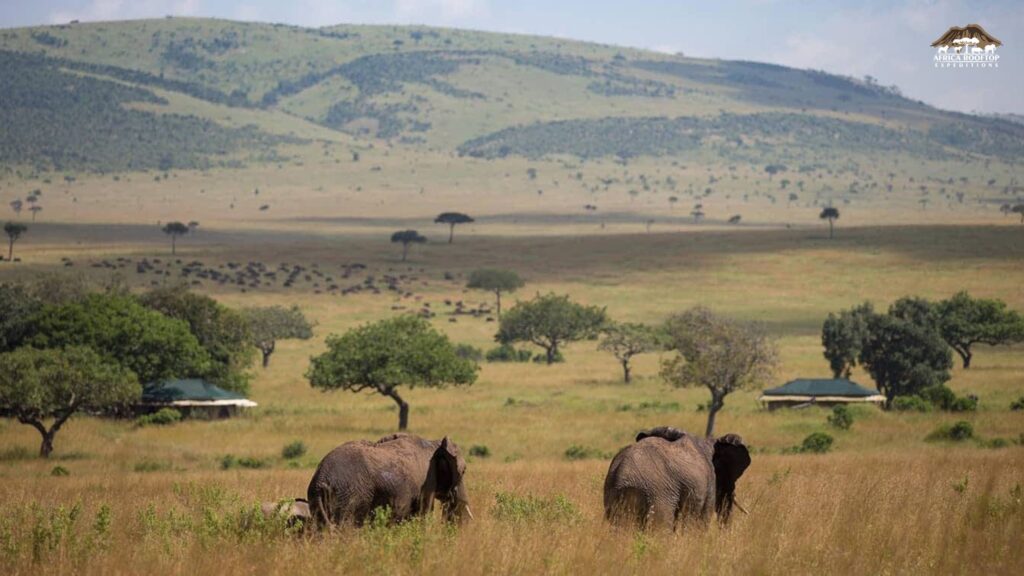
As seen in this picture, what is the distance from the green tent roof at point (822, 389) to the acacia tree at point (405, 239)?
347 feet

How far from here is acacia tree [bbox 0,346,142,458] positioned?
154 ft

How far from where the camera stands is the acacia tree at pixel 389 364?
58.8m

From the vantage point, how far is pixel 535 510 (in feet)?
53.7

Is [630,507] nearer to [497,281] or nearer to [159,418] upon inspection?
[159,418]

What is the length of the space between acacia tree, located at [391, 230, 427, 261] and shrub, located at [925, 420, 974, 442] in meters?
124

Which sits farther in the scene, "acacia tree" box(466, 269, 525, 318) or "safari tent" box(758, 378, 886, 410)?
"acacia tree" box(466, 269, 525, 318)

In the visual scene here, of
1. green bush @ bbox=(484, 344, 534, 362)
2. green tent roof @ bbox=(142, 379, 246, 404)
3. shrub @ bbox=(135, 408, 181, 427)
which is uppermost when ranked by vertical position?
green tent roof @ bbox=(142, 379, 246, 404)

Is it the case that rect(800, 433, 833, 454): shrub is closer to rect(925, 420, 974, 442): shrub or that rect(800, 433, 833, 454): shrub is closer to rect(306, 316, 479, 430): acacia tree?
rect(925, 420, 974, 442): shrub

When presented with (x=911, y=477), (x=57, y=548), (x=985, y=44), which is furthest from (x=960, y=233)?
(x=57, y=548)

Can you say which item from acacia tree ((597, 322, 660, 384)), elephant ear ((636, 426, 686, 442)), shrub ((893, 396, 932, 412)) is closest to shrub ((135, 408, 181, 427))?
acacia tree ((597, 322, 660, 384))

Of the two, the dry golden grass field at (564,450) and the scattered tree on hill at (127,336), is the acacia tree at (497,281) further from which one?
the scattered tree on hill at (127,336)

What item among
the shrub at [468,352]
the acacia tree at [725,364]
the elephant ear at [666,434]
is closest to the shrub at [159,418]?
the acacia tree at [725,364]

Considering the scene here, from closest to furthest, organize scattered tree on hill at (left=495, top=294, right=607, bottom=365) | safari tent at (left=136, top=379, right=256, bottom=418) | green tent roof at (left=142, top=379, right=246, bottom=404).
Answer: safari tent at (left=136, top=379, right=256, bottom=418) → green tent roof at (left=142, top=379, right=246, bottom=404) → scattered tree on hill at (left=495, top=294, right=607, bottom=365)

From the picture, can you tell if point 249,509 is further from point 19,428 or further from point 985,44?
point 19,428
